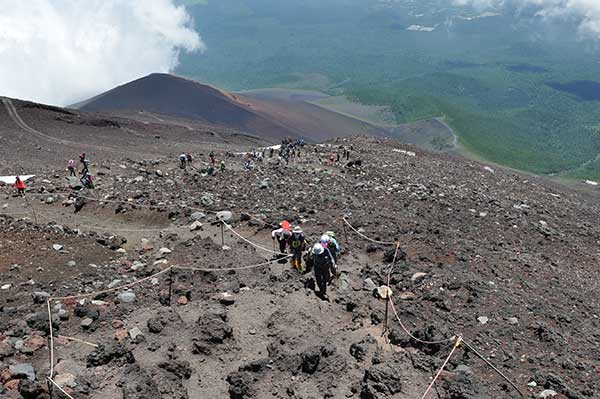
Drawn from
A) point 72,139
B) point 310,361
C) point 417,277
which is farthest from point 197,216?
point 72,139

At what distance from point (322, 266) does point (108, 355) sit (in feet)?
15.7

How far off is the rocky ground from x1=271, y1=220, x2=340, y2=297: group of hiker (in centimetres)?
41

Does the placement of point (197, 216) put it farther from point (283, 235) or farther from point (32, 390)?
point (32, 390)

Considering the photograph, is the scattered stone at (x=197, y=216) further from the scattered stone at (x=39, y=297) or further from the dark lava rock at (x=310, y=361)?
the dark lava rock at (x=310, y=361)

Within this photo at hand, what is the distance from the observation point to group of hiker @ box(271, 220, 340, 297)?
1100cm

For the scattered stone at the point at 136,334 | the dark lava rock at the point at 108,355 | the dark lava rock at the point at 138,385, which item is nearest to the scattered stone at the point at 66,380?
the dark lava rock at the point at 108,355

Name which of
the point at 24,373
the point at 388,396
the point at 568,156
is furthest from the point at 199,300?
the point at 568,156

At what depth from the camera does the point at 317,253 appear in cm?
1087

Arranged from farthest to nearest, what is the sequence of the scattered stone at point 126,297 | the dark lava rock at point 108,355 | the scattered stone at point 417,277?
the scattered stone at point 417,277, the scattered stone at point 126,297, the dark lava rock at point 108,355

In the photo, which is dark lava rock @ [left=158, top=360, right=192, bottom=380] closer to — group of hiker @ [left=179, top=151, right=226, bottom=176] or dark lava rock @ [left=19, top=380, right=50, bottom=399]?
dark lava rock @ [left=19, top=380, right=50, bottom=399]

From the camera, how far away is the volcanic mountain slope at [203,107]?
8131 centimetres

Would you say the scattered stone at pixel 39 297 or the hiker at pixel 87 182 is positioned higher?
the hiker at pixel 87 182

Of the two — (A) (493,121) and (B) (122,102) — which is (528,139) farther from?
(B) (122,102)

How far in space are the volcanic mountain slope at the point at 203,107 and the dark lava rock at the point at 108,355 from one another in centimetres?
6941
